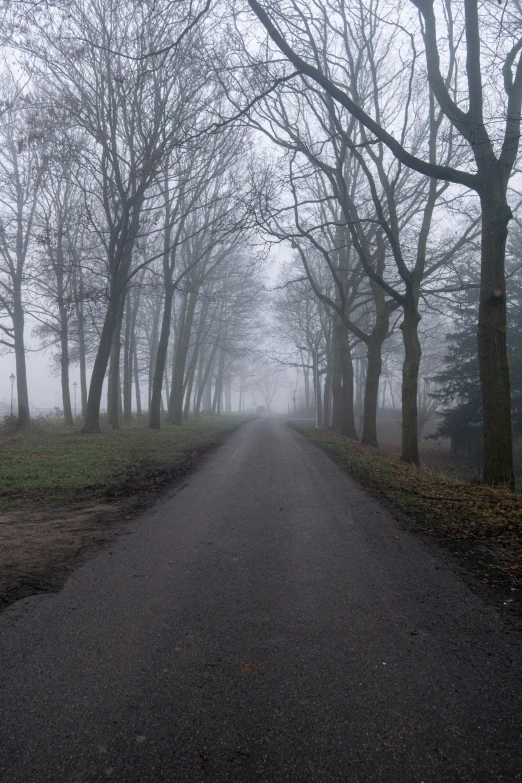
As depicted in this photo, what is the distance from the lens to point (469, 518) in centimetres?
678

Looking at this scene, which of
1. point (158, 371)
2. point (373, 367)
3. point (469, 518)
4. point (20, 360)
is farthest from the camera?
point (158, 371)

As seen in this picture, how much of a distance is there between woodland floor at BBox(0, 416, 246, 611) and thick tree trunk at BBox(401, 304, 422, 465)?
6119 mm

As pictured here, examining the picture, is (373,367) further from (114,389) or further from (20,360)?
(20,360)

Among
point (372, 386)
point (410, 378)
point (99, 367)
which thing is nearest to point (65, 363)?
point (99, 367)

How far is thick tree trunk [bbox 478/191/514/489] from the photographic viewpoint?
8.95 m

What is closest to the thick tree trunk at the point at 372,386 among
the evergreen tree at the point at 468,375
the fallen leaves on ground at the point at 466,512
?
the evergreen tree at the point at 468,375

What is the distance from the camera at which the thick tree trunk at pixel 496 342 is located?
352 inches

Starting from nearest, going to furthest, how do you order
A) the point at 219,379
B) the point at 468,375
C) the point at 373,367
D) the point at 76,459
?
the point at 76,459
the point at 373,367
the point at 468,375
the point at 219,379

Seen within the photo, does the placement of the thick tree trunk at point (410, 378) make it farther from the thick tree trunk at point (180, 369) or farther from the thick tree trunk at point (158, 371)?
the thick tree trunk at point (180, 369)

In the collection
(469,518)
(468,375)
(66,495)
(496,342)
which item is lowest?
(469,518)

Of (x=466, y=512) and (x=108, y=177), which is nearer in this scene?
(x=466, y=512)

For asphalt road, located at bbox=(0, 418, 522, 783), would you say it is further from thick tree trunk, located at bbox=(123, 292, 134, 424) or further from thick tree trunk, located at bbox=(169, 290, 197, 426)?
thick tree trunk, located at bbox=(123, 292, 134, 424)

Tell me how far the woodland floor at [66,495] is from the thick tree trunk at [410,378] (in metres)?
6.12

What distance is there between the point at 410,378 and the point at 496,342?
5.24 metres
